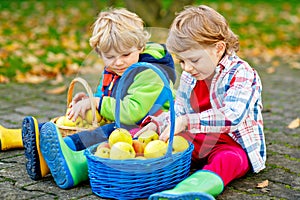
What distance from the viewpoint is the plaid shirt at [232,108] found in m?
2.73

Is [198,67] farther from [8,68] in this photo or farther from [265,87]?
[8,68]

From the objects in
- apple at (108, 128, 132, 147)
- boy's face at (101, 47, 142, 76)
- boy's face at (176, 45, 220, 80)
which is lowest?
apple at (108, 128, 132, 147)

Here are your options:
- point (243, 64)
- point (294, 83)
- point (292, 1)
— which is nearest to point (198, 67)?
point (243, 64)

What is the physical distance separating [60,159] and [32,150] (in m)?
0.19

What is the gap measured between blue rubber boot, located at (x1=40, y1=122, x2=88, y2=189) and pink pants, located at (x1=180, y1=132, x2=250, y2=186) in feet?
1.93

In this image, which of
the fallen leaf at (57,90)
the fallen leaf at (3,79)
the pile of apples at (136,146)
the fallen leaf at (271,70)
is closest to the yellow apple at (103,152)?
the pile of apples at (136,146)

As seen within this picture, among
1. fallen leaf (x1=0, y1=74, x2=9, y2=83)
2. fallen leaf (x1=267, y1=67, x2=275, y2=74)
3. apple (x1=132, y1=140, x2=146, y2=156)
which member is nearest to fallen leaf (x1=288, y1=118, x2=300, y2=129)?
apple (x1=132, y1=140, x2=146, y2=156)

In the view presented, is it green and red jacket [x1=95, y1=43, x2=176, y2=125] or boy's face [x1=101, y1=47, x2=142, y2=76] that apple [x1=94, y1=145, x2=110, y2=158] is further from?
boy's face [x1=101, y1=47, x2=142, y2=76]

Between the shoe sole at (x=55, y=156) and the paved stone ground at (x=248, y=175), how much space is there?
5cm

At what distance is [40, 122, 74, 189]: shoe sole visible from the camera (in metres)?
2.71

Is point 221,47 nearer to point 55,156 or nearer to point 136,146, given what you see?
point 136,146

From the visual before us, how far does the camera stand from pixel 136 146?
271cm

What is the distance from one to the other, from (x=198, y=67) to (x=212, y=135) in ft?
1.24

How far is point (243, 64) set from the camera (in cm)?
288
